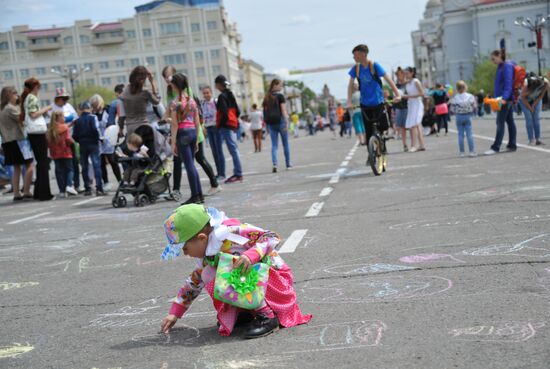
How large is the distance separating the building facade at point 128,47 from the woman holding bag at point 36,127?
12708 centimetres

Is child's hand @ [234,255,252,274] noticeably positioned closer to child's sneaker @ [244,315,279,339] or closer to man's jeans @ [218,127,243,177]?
child's sneaker @ [244,315,279,339]

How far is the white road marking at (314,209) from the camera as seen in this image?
932 cm

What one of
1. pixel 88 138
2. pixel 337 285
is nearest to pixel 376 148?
pixel 88 138

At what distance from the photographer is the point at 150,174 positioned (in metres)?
12.5

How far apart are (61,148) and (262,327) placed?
12035 mm

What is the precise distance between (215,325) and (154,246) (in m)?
3.38

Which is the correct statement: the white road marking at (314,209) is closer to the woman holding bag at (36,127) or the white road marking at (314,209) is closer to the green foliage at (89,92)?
the woman holding bag at (36,127)

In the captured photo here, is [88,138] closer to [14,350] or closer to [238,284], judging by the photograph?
[14,350]

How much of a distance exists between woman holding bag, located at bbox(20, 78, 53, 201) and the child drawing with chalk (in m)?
11.0

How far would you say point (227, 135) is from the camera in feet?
52.0

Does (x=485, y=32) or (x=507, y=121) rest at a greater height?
(x=485, y=32)

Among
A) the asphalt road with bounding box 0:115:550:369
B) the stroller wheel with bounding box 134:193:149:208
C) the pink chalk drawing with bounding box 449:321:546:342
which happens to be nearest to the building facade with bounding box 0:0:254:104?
the stroller wheel with bounding box 134:193:149:208

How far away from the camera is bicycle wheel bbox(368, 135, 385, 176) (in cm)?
1335

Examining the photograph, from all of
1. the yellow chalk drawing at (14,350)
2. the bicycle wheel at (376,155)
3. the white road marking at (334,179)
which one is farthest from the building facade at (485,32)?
the yellow chalk drawing at (14,350)
